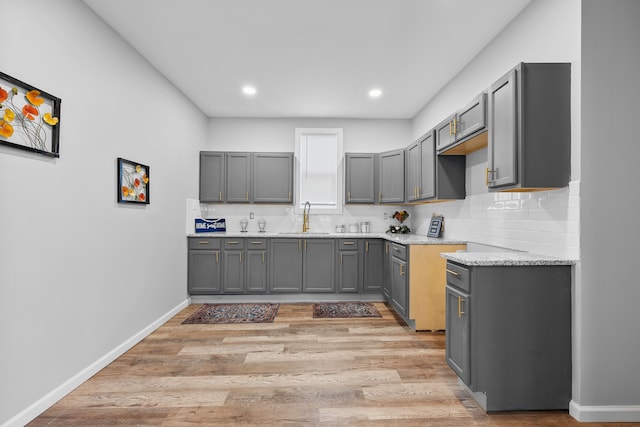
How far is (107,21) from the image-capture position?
9.32 ft

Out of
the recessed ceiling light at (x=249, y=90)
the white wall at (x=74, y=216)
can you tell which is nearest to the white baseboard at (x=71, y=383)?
the white wall at (x=74, y=216)

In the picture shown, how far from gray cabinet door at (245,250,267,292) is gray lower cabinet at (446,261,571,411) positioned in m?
3.22

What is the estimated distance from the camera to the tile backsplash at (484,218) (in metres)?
2.21

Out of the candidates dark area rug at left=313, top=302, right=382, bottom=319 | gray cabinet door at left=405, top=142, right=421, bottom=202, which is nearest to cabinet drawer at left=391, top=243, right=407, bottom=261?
gray cabinet door at left=405, top=142, right=421, bottom=202

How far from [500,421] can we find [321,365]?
1330 mm

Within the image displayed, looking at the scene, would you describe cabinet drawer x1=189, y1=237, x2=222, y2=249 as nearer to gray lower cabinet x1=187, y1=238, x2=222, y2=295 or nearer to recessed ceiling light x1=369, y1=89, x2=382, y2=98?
gray lower cabinet x1=187, y1=238, x2=222, y2=295

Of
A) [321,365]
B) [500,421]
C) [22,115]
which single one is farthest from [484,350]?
[22,115]

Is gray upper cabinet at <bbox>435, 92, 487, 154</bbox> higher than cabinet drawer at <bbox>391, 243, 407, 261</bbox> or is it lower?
higher

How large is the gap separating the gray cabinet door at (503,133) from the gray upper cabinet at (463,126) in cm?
14

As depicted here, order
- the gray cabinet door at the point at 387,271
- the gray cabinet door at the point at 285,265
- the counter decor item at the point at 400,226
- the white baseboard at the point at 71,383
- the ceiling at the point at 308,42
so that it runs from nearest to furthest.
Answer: the white baseboard at the point at 71,383 → the ceiling at the point at 308,42 → the gray cabinet door at the point at 387,271 → the gray cabinet door at the point at 285,265 → the counter decor item at the point at 400,226

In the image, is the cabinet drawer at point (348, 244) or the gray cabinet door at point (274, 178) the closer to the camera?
the cabinet drawer at point (348, 244)

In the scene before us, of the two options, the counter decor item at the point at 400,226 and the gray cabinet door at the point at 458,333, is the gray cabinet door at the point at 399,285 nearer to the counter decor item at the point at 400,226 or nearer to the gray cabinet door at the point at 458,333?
the counter decor item at the point at 400,226

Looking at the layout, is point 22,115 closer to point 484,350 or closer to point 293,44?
point 293,44

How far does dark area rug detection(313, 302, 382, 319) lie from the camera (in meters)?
4.27
